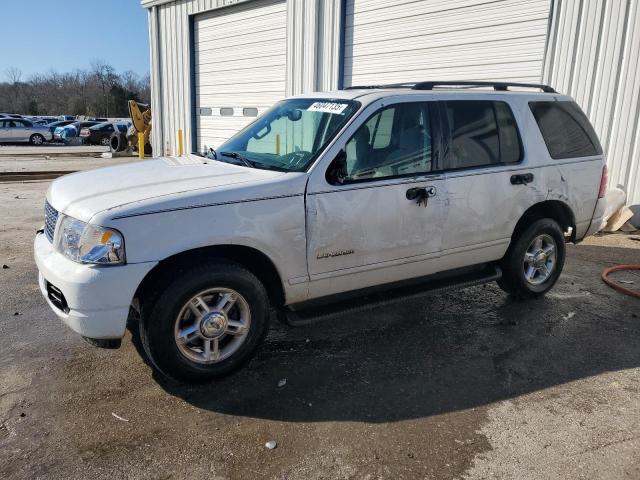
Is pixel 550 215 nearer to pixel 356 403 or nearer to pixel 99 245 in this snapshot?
pixel 356 403

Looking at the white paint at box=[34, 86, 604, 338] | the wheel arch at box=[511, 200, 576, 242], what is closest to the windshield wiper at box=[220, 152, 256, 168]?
the white paint at box=[34, 86, 604, 338]

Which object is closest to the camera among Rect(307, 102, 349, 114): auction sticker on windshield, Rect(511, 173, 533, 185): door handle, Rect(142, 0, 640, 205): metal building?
Rect(307, 102, 349, 114): auction sticker on windshield

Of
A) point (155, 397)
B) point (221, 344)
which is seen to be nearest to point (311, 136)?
point (221, 344)

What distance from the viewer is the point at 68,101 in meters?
89.5

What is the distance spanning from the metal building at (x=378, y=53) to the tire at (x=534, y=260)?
3.80 m

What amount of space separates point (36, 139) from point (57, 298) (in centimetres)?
3096

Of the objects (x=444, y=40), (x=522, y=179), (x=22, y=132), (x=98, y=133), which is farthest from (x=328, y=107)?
(x=98, y=133)

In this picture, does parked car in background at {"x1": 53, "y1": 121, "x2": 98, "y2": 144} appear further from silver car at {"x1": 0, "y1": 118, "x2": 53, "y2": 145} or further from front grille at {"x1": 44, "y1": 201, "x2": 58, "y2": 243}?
front grille at {"x1": 44, "y1": 201, "x2": 58, "y2": 243}

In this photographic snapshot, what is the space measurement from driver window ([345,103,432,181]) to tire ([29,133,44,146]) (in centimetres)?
3104

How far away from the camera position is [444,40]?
31.4 feet

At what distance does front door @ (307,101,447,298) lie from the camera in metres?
3.65

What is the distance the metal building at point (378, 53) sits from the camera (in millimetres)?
7926

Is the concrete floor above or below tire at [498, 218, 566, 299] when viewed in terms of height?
below

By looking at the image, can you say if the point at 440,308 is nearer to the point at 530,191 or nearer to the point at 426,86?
the point at 530,191
